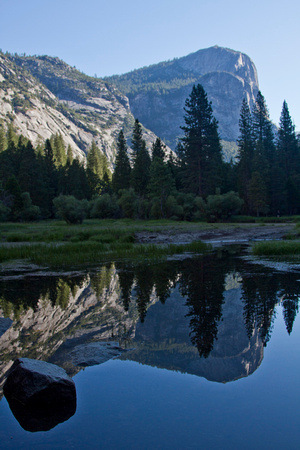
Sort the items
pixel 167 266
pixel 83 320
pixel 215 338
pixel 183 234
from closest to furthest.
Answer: pixel 215 338 < pixel 83 320 < pixel 167 266 < pixel 183 234

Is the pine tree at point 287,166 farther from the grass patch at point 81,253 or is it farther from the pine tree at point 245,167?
the grass patch at point 81,253

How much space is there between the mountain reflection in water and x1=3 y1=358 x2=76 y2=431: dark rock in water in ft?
3.39

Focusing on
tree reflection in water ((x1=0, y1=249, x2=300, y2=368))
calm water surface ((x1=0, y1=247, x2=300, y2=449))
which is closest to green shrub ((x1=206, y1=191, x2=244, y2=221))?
tree reflection in water ((x1=0, y1=249, x2=300, y2=368))

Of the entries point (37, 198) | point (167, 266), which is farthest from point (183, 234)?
point (37, 198)

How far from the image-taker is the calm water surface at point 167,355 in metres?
4.61

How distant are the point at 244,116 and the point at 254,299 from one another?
254 ft

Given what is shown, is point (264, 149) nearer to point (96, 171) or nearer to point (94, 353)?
point (96, 171)

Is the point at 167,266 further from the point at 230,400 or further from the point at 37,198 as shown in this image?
the point at 37,198

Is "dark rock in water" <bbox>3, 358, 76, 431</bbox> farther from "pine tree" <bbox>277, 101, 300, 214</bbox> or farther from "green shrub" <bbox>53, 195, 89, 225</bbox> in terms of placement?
"pine tree" <bbox>277, 101, 300, 214</bbox>

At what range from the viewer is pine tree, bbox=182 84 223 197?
63.3 meters

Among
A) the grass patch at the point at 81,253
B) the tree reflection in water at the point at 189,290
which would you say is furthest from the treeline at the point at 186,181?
the tree reflection in water at the point at 189,290

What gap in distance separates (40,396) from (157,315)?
5143 millimetres

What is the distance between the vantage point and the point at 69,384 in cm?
549

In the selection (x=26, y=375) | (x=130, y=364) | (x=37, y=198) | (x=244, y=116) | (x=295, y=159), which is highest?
(x=244, y=116)
